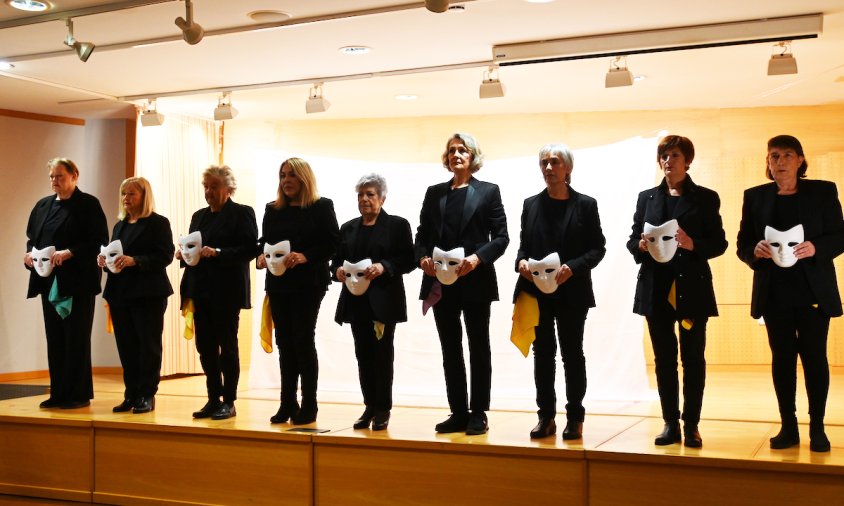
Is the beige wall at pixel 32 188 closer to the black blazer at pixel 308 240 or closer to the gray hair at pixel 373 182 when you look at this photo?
the black blazer at pixel 308 240

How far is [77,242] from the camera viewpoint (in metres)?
5.89

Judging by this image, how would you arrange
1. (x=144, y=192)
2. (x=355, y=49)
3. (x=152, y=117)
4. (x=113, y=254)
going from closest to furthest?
1. (x=113, y=254)
2. (x=144, y=192)
3. (x=355, y=49)
4. (x=152, y=117)

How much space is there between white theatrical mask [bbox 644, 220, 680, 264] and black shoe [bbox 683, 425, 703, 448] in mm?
787

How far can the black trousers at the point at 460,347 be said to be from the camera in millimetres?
4684

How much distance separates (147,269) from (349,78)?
212 centimetres

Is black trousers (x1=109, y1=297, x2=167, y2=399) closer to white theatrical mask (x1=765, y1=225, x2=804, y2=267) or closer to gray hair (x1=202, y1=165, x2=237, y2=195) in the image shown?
gray hair (x1=202, y1=165, x2=237, y2=195)

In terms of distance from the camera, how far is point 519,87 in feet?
22.8

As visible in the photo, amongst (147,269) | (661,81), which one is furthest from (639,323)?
(147,269)

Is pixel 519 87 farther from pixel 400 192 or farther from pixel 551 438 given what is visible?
pixel 551 438

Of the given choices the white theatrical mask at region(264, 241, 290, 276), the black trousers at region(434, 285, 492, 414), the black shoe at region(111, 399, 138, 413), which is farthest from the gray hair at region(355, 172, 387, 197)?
the black shoe at region(111, 399, 138, 413)

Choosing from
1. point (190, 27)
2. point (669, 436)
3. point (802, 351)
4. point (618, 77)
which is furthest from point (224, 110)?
point (802, 351)

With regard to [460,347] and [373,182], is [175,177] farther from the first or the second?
[460,347]

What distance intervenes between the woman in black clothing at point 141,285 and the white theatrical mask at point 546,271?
236 centimetres

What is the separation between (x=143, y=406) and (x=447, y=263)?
2311 mm
